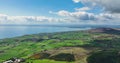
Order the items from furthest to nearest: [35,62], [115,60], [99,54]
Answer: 1. [99,54]
2. [115,60]
3. [35,62]

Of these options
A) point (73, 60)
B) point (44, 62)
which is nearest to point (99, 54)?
point (73, 60)

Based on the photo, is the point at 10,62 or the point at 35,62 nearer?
the point at 35,62

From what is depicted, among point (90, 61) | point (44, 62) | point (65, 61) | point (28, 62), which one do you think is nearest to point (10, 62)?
point (28, 62)

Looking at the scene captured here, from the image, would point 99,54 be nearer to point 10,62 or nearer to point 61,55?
point 61,55

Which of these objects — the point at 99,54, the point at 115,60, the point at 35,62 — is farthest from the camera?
the point at 99,54

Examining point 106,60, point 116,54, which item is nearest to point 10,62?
point 106,60

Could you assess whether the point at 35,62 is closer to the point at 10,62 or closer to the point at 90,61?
the point at 10,62

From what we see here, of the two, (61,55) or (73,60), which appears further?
(61,55)
